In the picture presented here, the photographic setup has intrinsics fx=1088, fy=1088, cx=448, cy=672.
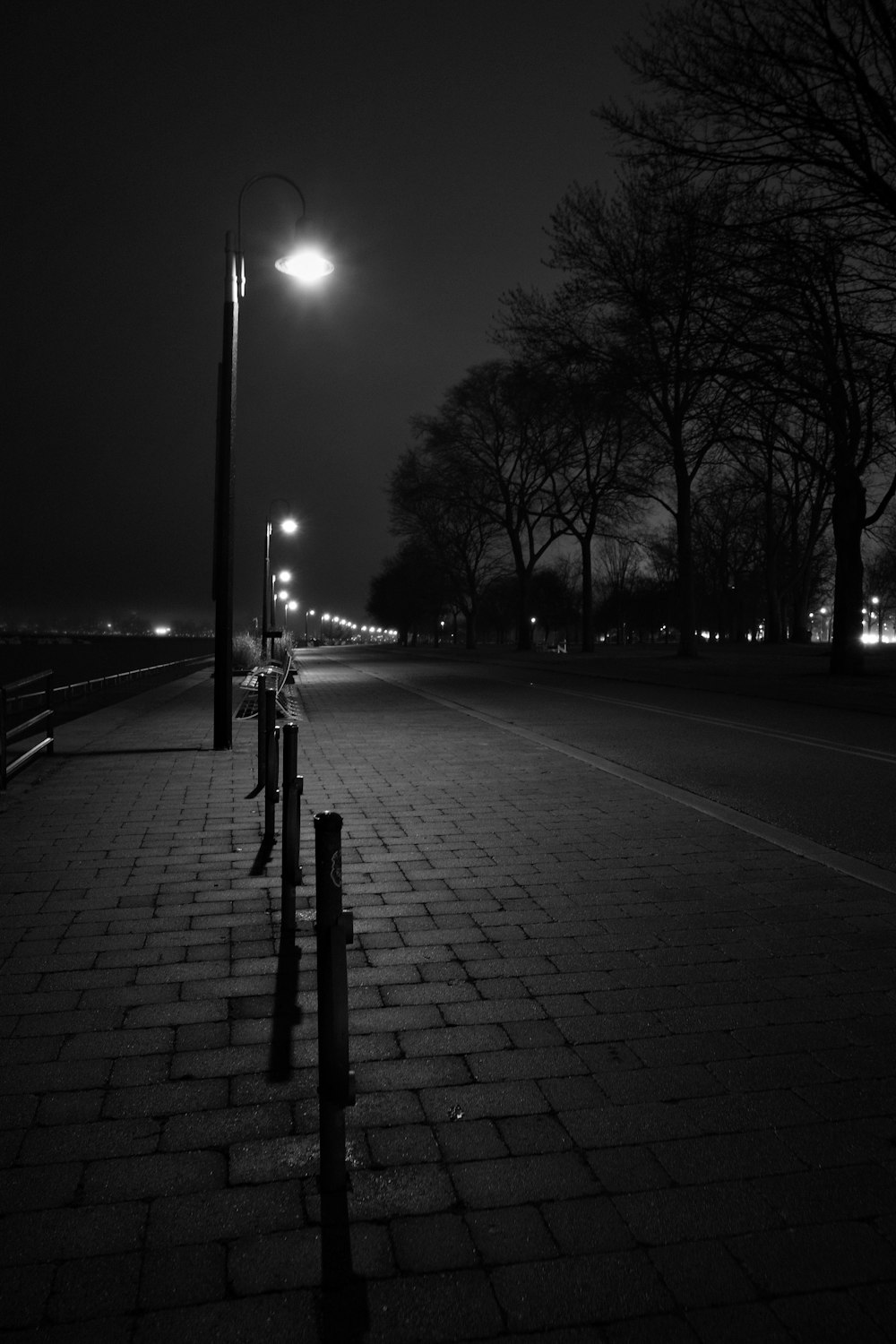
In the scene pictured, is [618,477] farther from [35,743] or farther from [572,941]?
[572,941]

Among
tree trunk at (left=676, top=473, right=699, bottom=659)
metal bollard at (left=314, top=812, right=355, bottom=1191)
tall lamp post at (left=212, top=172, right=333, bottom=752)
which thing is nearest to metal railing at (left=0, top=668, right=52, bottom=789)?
tall lamp post at (left=212, top=172, right=333, bottom=752)

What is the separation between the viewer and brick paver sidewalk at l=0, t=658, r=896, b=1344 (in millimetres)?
2389

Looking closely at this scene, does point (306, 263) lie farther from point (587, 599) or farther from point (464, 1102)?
point (587, 599)

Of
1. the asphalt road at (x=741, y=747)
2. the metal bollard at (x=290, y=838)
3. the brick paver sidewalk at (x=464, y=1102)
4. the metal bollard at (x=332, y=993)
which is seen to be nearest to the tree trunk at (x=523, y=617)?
the asphalt road at (x=741, y=747)

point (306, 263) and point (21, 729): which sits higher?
point (306, 263)

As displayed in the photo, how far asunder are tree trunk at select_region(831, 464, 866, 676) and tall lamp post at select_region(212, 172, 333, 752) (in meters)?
17.0

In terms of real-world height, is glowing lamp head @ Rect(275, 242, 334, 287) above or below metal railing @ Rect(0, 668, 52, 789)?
above

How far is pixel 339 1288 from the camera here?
7.89 feet

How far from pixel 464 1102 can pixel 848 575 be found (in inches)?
1005

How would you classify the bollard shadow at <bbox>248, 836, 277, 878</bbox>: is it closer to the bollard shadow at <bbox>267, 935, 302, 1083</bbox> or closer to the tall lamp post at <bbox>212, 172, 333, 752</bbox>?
the bollard shadow at <bbox>267, 935, 302, 1083</bbox>

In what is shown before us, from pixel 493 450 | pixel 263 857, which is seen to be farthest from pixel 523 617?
pixel 263 857

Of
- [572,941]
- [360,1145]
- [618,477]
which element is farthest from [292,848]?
[618,477]

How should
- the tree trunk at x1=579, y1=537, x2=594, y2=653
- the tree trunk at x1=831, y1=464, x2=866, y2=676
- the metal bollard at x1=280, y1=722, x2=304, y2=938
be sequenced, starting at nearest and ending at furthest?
1. the metal bollard at x1=280, y1=722, x2=304, y2=938
2. the tree trunk at x1=831, y1=464, x2=866, y2=676
3. the tree trunk at x1=579, y1=537, x2=594, y2=653

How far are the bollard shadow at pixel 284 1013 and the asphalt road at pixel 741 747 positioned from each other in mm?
3629
